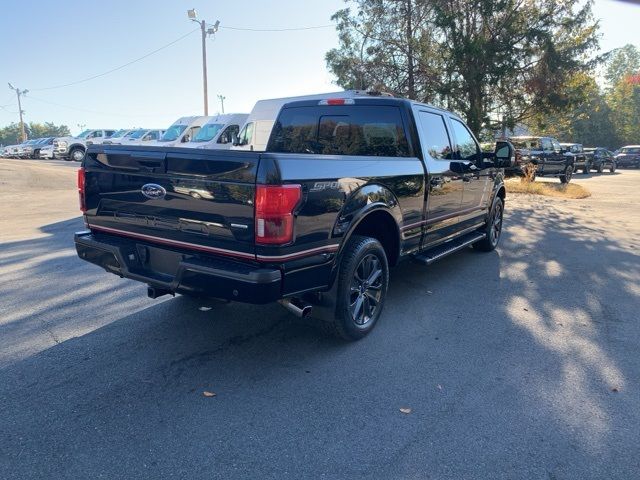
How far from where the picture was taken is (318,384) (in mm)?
3359

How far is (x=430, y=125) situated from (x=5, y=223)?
8.27 metres

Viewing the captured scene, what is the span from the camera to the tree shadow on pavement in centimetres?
256

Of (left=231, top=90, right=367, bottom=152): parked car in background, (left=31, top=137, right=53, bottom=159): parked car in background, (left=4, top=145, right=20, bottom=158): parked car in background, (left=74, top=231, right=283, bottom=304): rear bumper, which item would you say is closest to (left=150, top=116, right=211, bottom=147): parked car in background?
(left=231, top=90, right=367, bottom=152): parked car in background

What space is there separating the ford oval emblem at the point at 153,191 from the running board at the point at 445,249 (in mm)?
2676

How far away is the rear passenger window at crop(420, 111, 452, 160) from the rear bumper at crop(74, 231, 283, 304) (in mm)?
2699

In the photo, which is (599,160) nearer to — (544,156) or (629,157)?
(629,157)

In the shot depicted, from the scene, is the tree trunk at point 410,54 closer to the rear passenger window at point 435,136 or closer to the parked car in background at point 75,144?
the rear passenger window at point 435,136

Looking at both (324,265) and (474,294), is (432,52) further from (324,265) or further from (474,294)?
(324,265)

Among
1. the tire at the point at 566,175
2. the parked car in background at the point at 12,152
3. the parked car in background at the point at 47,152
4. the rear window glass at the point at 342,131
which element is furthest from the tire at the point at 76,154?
the rear window glass at the point at 342,131

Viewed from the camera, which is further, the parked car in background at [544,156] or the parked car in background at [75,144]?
the parked car in background at [75,144]

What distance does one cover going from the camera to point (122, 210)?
376 cm

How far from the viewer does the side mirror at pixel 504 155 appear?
6.49 metres

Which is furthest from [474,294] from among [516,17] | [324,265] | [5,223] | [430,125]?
[516,17]

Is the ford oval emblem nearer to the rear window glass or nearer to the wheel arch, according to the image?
the wheel arch
